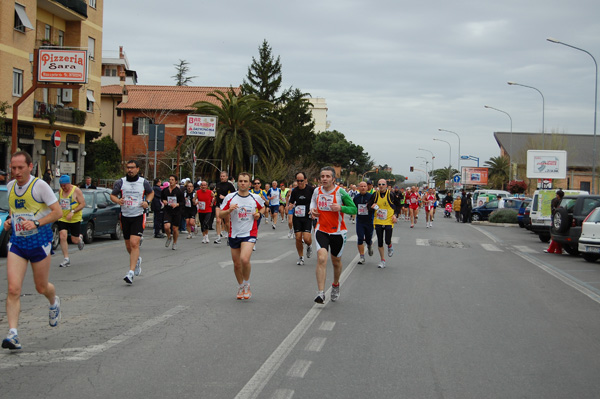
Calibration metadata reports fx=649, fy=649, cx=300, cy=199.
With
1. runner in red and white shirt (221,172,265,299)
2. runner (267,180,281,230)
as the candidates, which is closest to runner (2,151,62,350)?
runner in red and white shirt (221,172,265,299)

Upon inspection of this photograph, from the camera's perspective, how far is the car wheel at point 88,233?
17.8 meters

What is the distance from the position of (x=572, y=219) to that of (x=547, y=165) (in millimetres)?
25815

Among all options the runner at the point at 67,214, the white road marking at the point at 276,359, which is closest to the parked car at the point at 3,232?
the runner at the point at 67,214

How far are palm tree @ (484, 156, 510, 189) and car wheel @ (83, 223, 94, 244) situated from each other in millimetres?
68202

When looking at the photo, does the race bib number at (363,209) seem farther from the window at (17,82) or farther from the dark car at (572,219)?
the window at (17,82)

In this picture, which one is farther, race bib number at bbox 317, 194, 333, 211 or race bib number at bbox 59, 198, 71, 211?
race bib number at bbox 59, 198, 71, 211

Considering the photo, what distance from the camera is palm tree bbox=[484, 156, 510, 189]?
81.0 meters

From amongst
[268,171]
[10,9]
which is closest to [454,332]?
[10,9]

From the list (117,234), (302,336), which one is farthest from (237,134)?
(302,336)

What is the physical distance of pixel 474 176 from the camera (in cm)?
7725

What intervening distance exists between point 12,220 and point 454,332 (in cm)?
496

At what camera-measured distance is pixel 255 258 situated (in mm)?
14945

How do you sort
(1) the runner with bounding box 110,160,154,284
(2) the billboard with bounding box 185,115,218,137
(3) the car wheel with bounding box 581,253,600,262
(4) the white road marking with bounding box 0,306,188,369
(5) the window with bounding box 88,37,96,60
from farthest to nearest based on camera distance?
1. (2) the billboard with bounding box 185,115,218,137
2. (5) the window with bounding box 88,37,96,60
3. (3) the car wheel with bounding box 581,253,600,262
4. (1) the runner with bounding box 110,160,154,284
5. (4) the white road marking with bounding box 0,306,188,369

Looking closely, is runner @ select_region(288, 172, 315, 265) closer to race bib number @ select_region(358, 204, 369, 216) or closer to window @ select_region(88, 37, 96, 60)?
race bib number @ select_region(358, 204, 369, 216)
